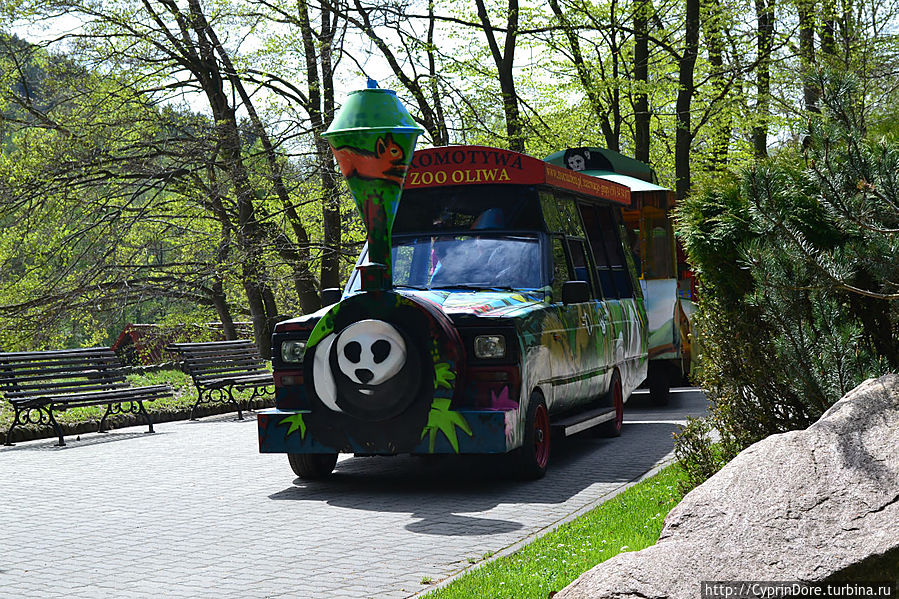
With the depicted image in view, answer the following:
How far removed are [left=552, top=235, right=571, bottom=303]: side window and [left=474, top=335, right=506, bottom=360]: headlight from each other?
1.47 metres

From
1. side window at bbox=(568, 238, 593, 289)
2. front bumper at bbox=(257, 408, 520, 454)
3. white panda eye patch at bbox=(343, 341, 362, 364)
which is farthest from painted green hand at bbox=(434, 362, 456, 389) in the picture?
side window at bbox=(568, 238, 593, 289)

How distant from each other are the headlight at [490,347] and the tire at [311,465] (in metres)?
1.75

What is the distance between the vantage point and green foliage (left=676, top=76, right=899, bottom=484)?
628cm

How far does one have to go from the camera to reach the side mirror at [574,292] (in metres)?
10.5

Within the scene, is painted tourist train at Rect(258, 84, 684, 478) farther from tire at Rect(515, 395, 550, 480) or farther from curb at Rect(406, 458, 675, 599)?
curb at Rect(406, 458, 675, 599)

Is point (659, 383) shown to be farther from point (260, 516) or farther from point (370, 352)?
point (260, 516)

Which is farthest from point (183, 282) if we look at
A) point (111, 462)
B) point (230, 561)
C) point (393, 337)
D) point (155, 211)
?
point (230, 561)

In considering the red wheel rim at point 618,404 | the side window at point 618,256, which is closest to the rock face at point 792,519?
the red wheel rim at point 618,404

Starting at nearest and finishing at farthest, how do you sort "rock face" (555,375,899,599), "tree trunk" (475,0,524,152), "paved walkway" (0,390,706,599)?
1. "rock face" (555,375,899,599)
2. "paved walkway" (0,390,706,599)
3. "tree trunk" (475,0,524,152)

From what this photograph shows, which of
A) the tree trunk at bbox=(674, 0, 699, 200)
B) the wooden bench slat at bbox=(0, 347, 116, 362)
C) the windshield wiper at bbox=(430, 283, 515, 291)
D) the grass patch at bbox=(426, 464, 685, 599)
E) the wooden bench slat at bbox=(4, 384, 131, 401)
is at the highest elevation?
the tree trunk at bbox=(674, 0, 699, 200)

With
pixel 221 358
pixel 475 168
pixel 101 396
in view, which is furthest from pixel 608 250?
pixel 221 358

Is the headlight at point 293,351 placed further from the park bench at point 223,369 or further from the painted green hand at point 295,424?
the park bench at point 223,369

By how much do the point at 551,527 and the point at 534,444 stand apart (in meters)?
2.08

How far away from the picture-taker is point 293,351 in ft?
32.6
